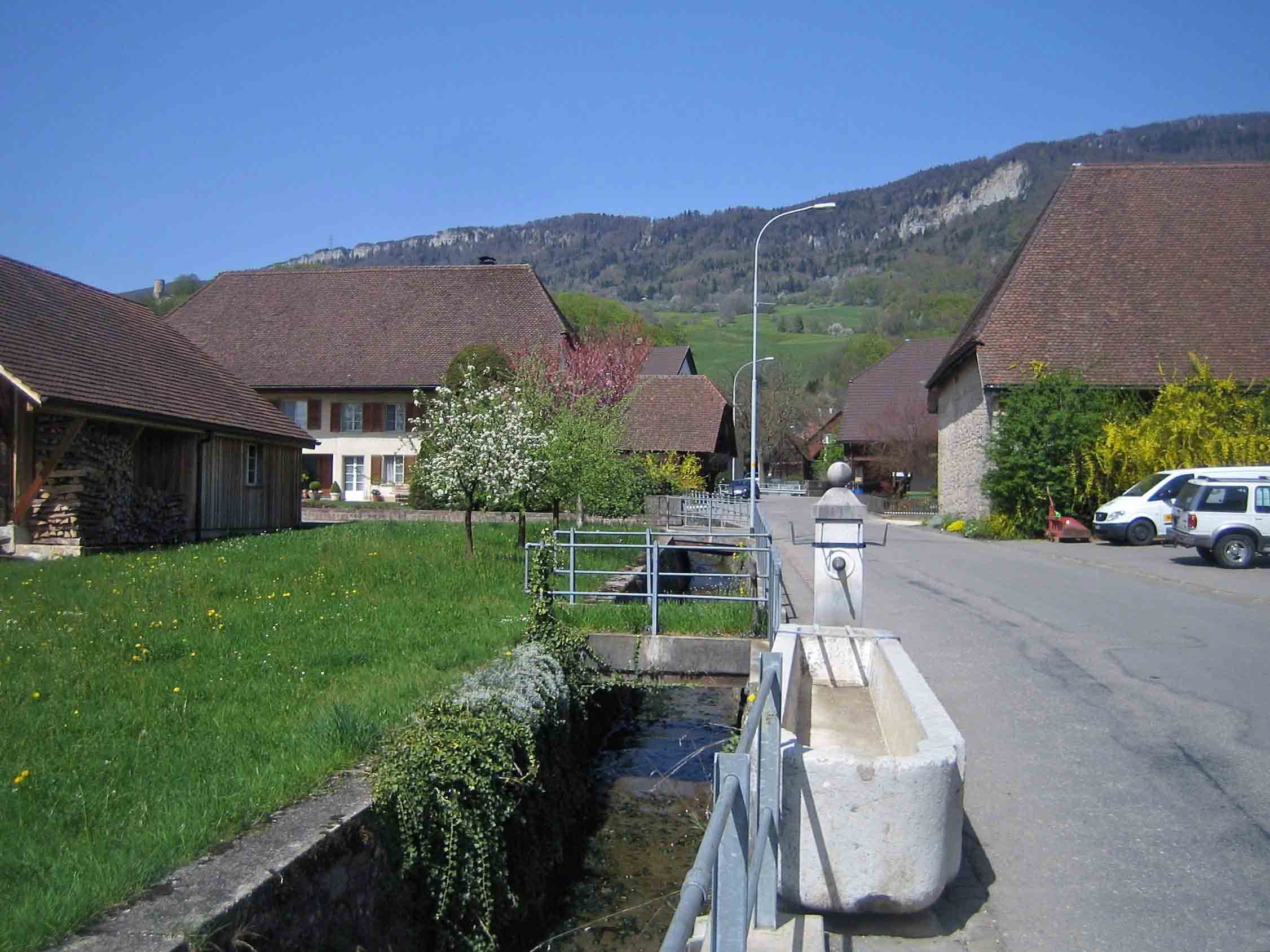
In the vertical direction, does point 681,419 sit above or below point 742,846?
above

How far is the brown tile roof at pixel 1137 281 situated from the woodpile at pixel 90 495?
22492 millimetres

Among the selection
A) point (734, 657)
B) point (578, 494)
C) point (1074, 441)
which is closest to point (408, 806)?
point (734, 657)

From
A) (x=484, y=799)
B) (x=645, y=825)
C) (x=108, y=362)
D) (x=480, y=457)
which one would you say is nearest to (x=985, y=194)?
(x=108, y=362)

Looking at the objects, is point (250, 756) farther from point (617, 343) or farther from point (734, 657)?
point (617, 343)

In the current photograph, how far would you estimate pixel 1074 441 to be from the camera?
27922 millimetres

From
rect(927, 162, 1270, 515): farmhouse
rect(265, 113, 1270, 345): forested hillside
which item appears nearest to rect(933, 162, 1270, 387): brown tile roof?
rect(927, 162, 1270, 515): farmhouse

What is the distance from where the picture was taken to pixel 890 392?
60.7 m

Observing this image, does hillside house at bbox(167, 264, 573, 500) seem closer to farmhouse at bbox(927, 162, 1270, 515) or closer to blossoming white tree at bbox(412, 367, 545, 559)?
farmhouse at bbox(927, 162, 1270, 515)

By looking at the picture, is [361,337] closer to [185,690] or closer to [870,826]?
[185,690]

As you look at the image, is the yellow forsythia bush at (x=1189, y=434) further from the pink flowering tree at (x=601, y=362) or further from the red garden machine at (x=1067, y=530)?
the pink flowering tree at (x=601, y=362)

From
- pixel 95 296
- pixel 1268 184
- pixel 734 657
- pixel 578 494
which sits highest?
pixel 1268 184

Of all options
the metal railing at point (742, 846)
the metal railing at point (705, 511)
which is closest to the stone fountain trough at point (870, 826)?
the metal railing at point (742, 846)

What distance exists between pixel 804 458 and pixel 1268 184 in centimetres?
5287

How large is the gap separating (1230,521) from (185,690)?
63.4 ft
